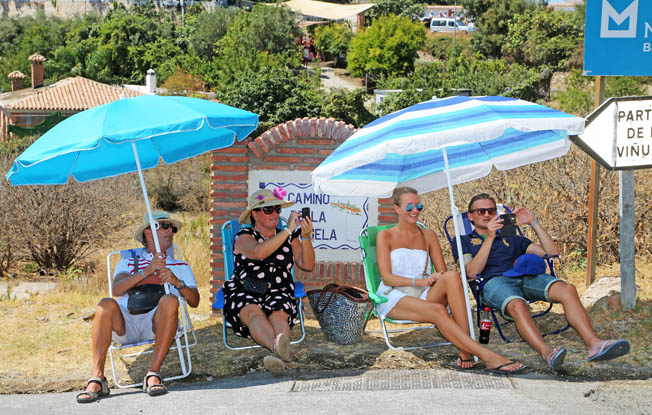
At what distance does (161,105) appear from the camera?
499 centimetres

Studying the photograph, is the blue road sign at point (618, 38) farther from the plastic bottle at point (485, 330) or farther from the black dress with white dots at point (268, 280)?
the black dress with white dots at point (268, 280)

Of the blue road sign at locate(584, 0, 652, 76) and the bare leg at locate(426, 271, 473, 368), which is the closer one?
the bare leg at locate(426, 271, 473, 368)

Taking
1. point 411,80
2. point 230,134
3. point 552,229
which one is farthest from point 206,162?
point 411,80

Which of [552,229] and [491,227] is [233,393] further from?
[552,229]

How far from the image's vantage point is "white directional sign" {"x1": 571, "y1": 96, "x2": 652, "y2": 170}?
18.7 ft

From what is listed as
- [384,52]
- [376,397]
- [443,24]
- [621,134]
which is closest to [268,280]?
[376,397]

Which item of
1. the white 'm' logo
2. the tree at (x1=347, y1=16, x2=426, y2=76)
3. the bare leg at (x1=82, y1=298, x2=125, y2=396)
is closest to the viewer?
the bare leg at (x1=82, y1=298, x2=125, y2=396)

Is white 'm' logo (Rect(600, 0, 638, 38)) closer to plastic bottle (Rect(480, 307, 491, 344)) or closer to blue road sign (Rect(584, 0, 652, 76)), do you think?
blue road sign (Rect(584, 0, 652, 76))

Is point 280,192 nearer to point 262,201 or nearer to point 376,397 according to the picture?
A: point 262,201

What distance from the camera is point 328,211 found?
6488mm

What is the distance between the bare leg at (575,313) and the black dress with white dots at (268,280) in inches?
71.8

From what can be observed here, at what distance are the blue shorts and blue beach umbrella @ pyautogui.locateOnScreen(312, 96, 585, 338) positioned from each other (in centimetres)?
25

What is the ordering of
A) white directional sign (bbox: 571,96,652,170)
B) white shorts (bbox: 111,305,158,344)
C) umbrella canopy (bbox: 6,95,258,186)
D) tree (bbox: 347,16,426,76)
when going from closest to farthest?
umbrella canopy (bbox: 6,95,258,186) → white shorts (bbox: 111,305,158,344) → white directional sign (bbox: 571,96,652,170) → tree (bbox: 347,16,426,76)

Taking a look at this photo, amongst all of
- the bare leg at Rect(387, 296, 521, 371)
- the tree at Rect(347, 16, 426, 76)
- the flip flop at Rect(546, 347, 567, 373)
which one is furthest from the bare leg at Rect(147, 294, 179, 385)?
the tree at Rect(347, 16, 426, 76)
